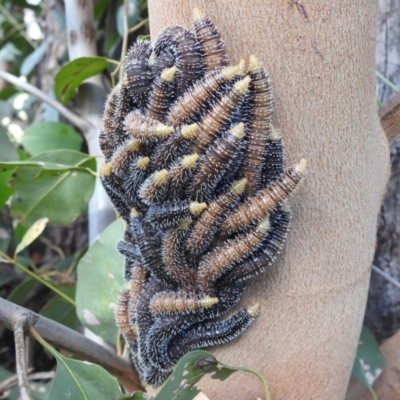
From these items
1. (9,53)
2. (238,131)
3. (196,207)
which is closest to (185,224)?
(196,207)

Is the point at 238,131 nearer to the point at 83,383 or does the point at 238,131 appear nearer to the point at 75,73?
the point at 83,383

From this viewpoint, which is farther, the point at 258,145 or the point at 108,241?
the point at 108,241

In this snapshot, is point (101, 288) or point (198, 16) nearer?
point (198, 16)

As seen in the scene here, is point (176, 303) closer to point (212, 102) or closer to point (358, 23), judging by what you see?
point (212, 102)

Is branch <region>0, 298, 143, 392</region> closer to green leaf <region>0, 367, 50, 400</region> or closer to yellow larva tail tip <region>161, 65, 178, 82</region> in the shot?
yellow larva tail tip <region>161, 65, 178, 82</region>

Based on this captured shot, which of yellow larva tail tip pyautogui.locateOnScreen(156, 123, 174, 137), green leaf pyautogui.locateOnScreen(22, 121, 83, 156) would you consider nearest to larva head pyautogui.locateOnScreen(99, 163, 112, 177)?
yellow larva tail tip pyautogui.locateOnScreen(156, 123, 174, 137)

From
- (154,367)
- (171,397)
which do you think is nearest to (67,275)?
(154,367)

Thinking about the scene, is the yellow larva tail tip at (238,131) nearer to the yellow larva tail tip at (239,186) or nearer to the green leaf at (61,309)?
the yellow larva tail tip at (239,186)
